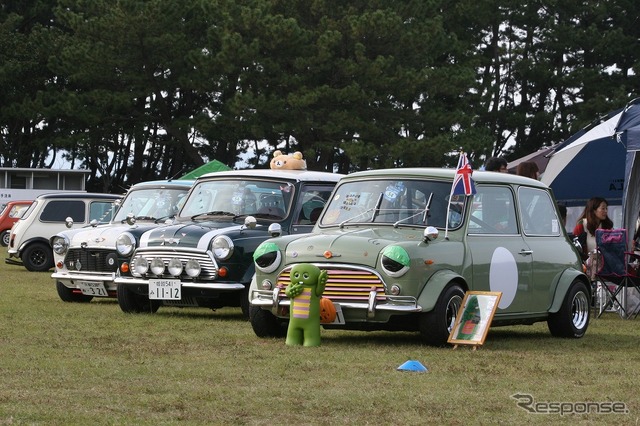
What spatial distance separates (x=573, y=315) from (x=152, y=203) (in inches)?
266

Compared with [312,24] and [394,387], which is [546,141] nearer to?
[312,24]

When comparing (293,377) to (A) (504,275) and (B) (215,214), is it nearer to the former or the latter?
(A) (504,275)

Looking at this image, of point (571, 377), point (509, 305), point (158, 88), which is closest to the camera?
point (571, 377)

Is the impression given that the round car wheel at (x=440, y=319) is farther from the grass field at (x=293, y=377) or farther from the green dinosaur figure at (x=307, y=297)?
the green dinosaur figure at (x=307, y=297)

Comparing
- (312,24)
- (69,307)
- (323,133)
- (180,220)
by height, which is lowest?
(69,307)

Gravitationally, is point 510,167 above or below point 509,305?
above

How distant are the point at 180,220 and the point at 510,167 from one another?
13.6 meters

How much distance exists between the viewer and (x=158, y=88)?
5241 centimetres

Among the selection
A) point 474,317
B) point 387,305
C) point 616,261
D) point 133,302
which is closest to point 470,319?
point 474,317

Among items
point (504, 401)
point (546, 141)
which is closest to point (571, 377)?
point (504, 401)

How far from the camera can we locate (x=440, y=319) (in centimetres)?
1054

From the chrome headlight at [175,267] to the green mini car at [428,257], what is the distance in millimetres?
2241

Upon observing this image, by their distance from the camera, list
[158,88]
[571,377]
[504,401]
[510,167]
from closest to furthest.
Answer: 1. [504,401]
2. [571,377]
3. [510,167]
4. [158,88]

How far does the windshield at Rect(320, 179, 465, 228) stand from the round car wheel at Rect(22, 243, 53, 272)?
52.2 ft
